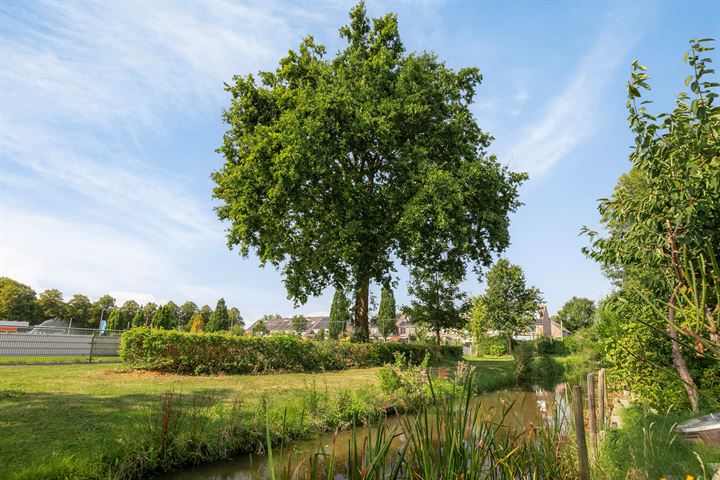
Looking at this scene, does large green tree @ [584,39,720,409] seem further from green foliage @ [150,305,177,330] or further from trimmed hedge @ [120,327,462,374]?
green foliage @ [150,305,177,330]

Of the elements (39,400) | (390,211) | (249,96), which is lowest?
(39,400)

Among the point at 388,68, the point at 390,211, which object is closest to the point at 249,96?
the point at 388,68

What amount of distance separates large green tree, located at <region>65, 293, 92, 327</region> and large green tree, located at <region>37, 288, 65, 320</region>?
0.99 meters

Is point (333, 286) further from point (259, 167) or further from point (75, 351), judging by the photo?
point (75, 351)

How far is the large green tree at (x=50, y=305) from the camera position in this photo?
224ft

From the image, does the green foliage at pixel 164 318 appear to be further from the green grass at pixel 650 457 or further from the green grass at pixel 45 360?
the green grass at pixel 650 457

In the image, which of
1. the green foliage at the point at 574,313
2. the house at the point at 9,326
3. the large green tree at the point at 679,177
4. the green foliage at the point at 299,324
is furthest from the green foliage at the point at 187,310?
the large green tree at the point at 679,177

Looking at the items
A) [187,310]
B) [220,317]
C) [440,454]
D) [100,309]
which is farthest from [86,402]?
[187,310]

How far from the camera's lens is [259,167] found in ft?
60.1

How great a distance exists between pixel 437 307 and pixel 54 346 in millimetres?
21637

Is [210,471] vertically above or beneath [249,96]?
beneath

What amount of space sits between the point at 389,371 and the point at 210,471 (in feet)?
21.4

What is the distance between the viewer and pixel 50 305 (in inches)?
2719

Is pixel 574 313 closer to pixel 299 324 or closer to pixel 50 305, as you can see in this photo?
pixel 299 324
